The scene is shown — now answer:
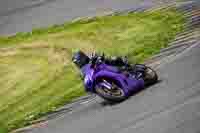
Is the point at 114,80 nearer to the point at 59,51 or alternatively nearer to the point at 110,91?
the point at 110,91

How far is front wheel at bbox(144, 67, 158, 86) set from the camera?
16433 millimetres

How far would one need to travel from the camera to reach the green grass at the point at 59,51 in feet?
63.9

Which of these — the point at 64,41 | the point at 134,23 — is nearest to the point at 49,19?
the point at 64,41

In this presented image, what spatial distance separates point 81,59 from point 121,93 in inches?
74.1

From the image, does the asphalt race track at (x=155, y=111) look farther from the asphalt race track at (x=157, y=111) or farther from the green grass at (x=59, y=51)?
the green grass at (x=59, y=51)

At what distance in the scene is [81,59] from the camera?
17.0 m

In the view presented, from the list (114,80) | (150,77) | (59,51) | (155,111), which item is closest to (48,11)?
(59,51)

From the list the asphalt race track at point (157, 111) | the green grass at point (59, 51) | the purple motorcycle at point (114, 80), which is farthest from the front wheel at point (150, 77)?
the green grass at point (59, 51)

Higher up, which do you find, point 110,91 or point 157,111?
point 110,91

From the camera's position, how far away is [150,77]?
16.5 m

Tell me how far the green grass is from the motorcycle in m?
2.56

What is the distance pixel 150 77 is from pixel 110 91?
1.38 m

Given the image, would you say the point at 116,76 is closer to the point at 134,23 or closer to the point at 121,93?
the point at 121,93

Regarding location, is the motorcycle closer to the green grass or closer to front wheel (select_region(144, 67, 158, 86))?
front wheel (select_region(144, 67, 158, 86))
